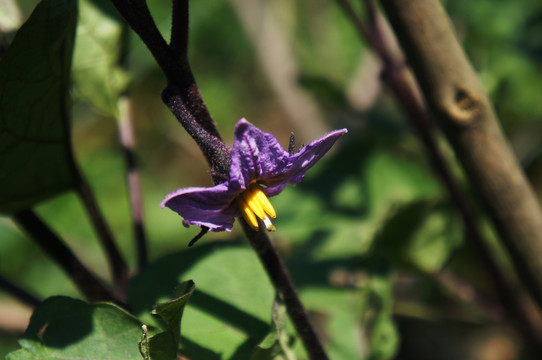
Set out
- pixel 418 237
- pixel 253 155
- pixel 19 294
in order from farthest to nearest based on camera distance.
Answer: pixel 418 237 < pixel 19 294 < pixel 253 155

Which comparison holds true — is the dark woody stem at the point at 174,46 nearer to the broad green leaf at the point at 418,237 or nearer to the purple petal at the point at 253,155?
the purple petal at the point at 253,155

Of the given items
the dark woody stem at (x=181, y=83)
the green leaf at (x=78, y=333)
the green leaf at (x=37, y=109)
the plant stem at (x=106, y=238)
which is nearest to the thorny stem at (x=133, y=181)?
the plant stem at (x=106, y=238)

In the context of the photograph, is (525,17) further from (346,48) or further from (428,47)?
(428,47)

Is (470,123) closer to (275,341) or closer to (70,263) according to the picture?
(275,341)

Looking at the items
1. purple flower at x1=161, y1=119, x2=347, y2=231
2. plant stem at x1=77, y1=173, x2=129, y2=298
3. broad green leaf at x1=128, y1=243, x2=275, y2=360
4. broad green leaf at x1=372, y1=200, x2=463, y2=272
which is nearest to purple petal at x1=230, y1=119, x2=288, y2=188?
purple flower at x1=161, y1=119, x2=347, y2=231

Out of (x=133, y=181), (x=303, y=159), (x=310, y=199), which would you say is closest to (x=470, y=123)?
(x=303, y=159)

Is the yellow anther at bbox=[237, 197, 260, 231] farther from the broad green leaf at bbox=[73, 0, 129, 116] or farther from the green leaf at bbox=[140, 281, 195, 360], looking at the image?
the broad green leaf at bbox=[73, 0, 129, 116]
